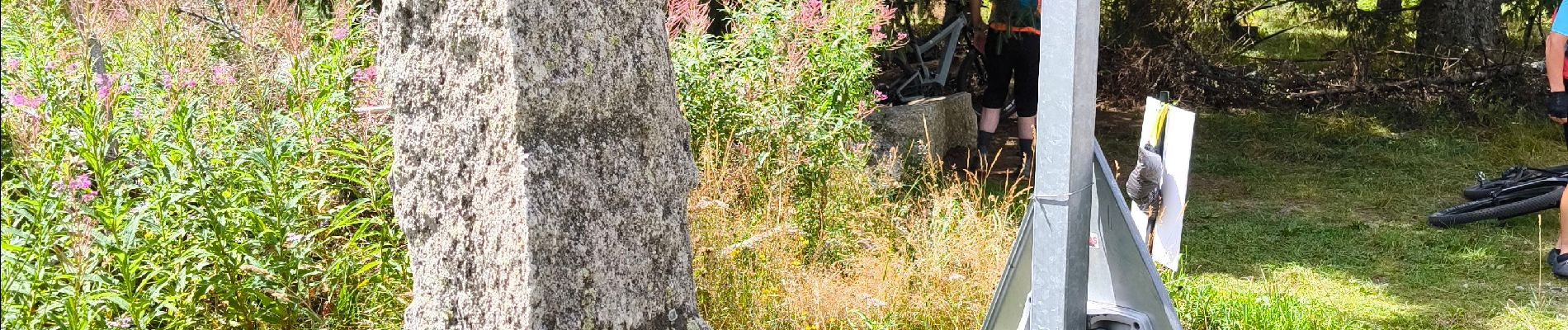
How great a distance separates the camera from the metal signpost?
2.20 metres

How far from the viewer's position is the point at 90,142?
125 inches

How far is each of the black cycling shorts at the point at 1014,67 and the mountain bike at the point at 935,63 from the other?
259 millimetres

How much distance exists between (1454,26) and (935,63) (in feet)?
12.8

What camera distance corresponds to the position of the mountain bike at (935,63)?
777cm

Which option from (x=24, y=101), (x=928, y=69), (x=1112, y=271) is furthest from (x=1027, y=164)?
(x=24, y=101)

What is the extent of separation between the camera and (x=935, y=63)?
29.2 ft

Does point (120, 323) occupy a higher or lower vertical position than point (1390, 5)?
higher

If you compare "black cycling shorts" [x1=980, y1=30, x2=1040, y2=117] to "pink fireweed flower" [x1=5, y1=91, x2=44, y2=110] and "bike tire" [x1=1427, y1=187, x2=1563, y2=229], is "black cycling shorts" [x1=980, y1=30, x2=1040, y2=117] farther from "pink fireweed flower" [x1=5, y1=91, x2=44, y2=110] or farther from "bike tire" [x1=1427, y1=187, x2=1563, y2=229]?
"pink fireweed flower" [x1=5, y1=91, x2=44, y2=110]

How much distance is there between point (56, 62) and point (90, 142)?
3.28 ft

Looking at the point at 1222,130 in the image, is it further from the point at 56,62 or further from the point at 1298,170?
the point at 56,62

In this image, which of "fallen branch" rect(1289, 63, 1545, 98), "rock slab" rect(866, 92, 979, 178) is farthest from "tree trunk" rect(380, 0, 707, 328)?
"fallen branch" rect(1289, 63, 1545, 98)

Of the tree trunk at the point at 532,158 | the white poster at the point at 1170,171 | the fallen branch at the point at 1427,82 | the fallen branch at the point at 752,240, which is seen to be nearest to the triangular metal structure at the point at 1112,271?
the white poster at the point at 1170,171

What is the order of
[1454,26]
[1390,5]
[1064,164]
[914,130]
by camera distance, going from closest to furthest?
[1064,164]
[914,130]
[1454,26]
[1390,5]

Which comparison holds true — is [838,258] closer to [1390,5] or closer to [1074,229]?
[1074,229]
